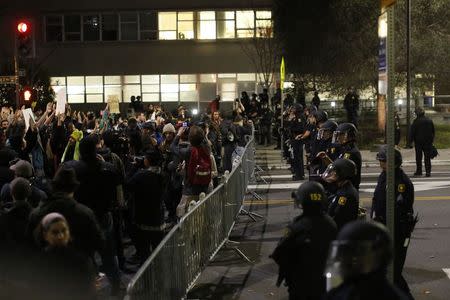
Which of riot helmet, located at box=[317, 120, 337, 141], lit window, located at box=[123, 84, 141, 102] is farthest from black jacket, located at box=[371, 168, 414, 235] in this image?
lit window, located at box=[123, 84, 141, 102]

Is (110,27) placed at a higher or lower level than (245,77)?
higher

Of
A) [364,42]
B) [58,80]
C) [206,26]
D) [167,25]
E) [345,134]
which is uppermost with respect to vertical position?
[167,25]

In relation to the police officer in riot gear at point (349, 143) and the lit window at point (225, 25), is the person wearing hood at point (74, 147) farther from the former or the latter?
the lit window at point (225, 25)

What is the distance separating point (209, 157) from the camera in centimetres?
1205

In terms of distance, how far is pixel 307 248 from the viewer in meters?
6.34

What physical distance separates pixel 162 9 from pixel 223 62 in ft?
16.4

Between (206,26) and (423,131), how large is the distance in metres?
31.4

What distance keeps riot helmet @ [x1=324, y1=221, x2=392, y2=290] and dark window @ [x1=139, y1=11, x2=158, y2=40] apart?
47149 millimetres

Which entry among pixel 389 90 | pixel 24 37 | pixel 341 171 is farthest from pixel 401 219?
pixel 24 37

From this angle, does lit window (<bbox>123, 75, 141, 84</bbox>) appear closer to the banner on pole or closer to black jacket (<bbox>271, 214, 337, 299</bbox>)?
the banner on pole

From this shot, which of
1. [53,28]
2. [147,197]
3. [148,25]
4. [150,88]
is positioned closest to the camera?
[147,197]

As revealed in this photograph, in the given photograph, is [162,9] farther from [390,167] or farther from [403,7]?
[390,167]

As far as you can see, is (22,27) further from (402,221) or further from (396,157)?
(402,221)

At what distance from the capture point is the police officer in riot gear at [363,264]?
4.08 meters
